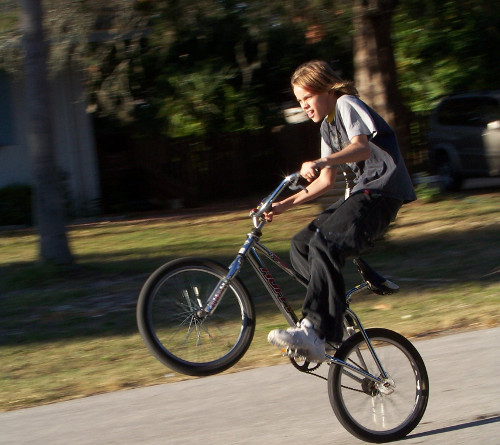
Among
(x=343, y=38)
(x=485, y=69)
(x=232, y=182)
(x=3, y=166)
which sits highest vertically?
(x=343, y=38)

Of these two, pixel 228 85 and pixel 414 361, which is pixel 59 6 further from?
pixel 414 361

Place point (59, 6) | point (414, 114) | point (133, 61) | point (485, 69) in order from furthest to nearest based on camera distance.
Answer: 1. point (414, 114)
2. point (485, 69)
3. point (133, 61)
4. point (59, 6)

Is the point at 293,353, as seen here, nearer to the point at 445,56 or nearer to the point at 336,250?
the point at 336,250

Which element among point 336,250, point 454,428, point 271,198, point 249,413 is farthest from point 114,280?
point 454,428

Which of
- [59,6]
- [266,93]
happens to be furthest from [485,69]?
[59,6]

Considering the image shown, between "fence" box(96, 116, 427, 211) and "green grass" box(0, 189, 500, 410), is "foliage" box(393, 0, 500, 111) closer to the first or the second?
"fence" box(96, 116, 427, 211)

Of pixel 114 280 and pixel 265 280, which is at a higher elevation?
pixel 265 280

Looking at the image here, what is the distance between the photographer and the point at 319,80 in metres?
4.37

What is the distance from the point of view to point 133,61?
15672 mm

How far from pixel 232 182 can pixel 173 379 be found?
13.5m

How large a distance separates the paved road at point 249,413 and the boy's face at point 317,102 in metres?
1.73

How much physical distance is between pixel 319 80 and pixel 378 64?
24.5ft

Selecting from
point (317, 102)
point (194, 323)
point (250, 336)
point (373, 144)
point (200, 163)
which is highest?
point (317, 102)

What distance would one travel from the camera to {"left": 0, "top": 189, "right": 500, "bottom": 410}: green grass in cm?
589
